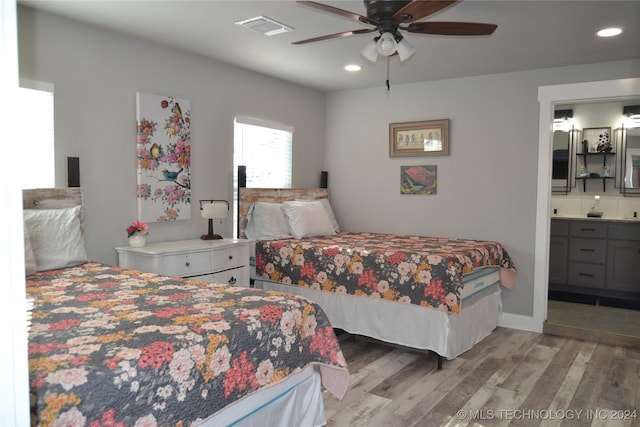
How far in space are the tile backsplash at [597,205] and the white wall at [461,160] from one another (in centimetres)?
185

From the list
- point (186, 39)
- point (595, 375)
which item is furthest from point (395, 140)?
point (595, 375)

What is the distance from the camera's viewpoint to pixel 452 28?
2635 millimetres

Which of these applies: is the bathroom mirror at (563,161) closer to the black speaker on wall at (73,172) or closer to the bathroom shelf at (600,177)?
the bathroom shelf at (600,177)

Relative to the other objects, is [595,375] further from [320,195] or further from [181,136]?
[181,136]

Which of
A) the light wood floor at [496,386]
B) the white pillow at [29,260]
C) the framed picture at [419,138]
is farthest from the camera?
the framed picture at [419,138]

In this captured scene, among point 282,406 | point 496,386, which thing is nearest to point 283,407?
point 282,406

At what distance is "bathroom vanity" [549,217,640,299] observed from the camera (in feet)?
16.9

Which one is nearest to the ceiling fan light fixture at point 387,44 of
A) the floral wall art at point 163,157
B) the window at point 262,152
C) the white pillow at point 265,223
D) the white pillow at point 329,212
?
the floral wall art at point 163,157

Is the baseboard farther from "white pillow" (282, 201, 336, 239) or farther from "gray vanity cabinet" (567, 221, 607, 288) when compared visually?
"white pillow" (282, 201, 336, 239)

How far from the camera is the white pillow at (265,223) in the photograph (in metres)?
4.37

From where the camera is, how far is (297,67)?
4359 mm

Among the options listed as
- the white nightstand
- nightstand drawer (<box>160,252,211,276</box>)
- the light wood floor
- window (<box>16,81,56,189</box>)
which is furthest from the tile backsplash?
window (<box>16,81,56,189</box>)

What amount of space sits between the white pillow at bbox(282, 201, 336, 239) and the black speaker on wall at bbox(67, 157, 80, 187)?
1.93 meters

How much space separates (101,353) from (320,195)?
412cm
